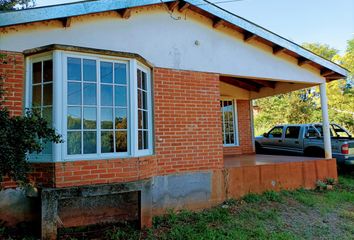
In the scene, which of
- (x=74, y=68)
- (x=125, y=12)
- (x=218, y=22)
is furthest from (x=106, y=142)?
(x=218, y=22)

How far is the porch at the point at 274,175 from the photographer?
21.9 ft

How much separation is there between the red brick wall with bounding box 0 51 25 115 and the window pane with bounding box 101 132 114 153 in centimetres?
154

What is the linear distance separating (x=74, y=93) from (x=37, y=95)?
73 cm

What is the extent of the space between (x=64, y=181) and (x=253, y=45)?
5.89 m

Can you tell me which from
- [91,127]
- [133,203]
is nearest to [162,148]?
[133,203]

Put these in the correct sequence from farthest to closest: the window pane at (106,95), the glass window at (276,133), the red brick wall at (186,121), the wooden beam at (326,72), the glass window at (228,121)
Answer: the glass window at (276,133) < the glass window at (228,121) < the wooden beam at (326,72) < the red brick wall at (186,121) < the window pane at (106,95)

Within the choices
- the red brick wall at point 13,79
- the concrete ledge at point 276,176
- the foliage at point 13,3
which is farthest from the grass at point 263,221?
the foliage at point 13,3

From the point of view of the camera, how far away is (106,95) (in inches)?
196

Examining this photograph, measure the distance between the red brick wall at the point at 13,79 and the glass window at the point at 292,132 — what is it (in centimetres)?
1098

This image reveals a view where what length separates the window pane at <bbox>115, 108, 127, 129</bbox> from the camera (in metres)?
5.02

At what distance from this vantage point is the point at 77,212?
16.4 feet

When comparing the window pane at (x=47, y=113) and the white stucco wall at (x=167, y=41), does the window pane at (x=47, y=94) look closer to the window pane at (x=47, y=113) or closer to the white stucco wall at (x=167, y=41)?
the window pane at (x=47, y=113)

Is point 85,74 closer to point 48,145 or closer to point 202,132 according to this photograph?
point 48,145

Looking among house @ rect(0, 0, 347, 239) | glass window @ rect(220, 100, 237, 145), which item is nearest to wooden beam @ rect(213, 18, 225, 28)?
house @ rect(0, 0, 347, 239)
